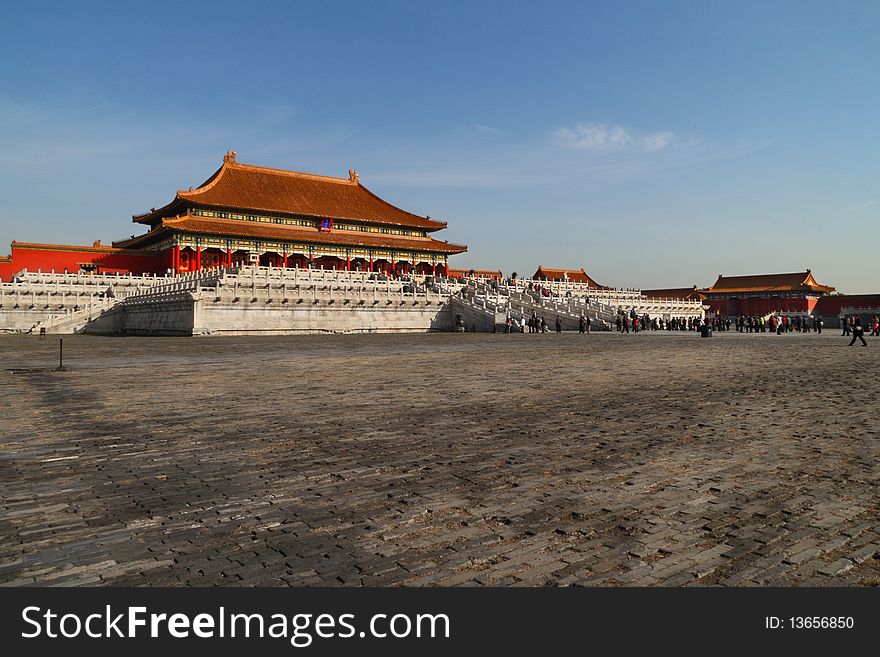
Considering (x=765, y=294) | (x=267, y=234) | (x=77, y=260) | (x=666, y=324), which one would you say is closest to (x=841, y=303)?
(x=765, y=294)

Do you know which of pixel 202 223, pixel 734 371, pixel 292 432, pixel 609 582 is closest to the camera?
pixel 609 582

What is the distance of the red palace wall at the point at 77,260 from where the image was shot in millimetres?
38125

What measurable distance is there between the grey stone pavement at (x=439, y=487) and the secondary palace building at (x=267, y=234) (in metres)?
36.1

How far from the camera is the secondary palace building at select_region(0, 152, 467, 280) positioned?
41766 millimetres

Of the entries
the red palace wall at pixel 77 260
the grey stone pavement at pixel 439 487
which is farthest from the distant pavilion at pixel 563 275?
the grey stone pavement at pixel 439 487

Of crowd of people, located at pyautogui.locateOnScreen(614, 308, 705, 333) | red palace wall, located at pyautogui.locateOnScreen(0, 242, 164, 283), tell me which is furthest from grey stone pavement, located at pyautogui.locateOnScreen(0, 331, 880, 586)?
red palace wall, located at pyautogui.locateOnScreen(0, 242, 164, 283)

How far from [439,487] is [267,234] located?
43.5 meters

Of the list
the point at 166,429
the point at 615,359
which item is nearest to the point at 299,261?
the point at 615,359

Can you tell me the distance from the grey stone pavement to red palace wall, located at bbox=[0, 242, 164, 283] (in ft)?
117

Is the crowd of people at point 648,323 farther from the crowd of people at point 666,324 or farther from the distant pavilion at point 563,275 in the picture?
the distant pavilion at point 563,275

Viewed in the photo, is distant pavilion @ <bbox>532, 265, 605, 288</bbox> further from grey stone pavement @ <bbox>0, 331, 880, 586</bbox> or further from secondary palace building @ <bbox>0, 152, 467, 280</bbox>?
grey stone pavement @ <bbox>0, 331, 880, 586</bbox>

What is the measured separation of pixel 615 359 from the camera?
49.6ft
